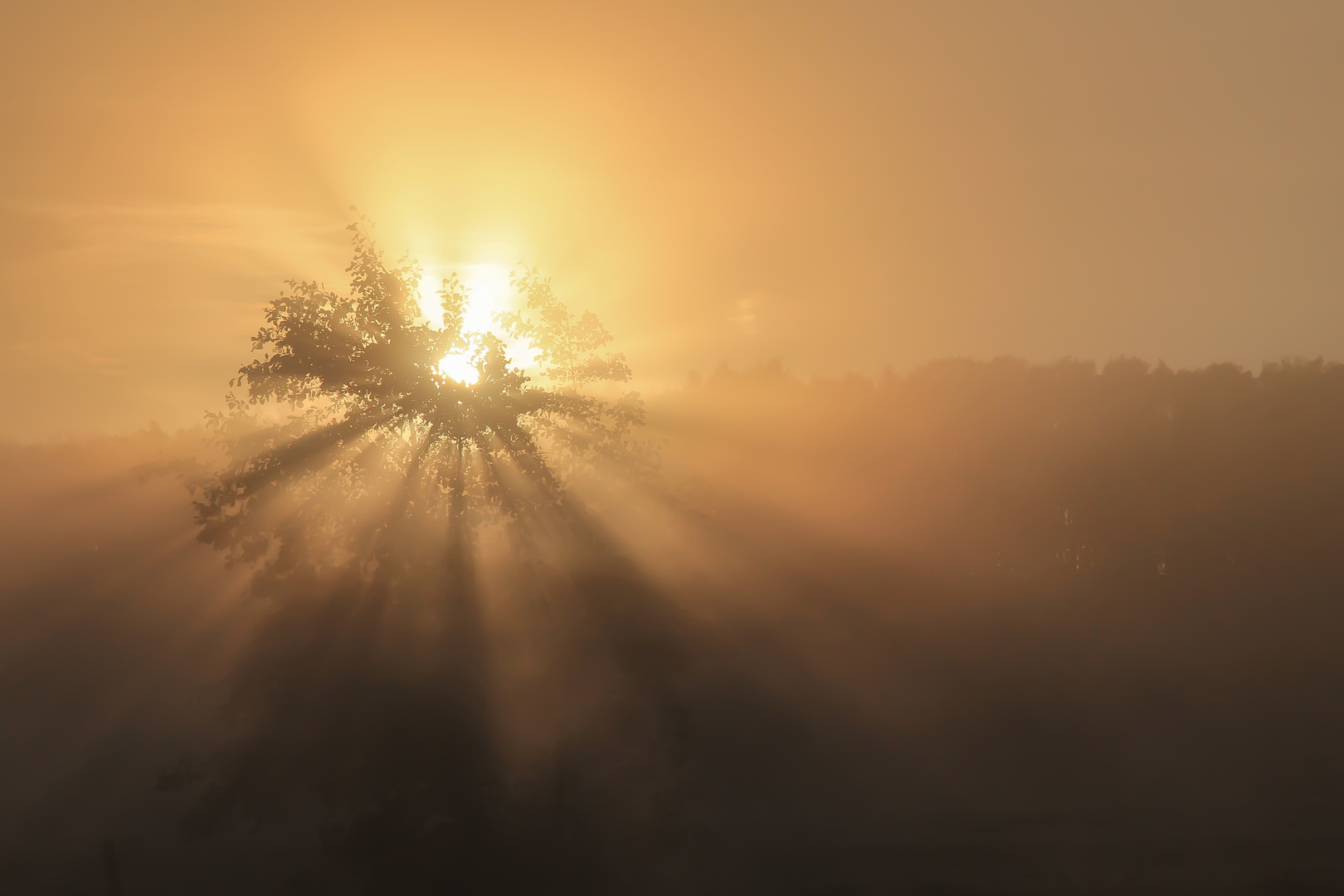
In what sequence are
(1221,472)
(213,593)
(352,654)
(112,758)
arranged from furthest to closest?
(1221,472) → (213,593) → (112,758) → (352,654)

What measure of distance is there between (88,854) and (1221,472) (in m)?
104

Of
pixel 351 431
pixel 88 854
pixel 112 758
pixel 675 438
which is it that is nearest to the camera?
pixel 351 431

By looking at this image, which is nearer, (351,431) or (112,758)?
(351,431)

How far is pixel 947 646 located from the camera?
81.4 metres

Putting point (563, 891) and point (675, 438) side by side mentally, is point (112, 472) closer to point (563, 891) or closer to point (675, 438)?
point (675, 438)

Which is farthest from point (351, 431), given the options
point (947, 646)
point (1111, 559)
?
point (1111, 559)

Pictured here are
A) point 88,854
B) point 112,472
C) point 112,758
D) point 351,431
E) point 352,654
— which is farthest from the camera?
point 112,472

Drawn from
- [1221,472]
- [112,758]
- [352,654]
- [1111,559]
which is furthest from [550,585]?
[1221,472]

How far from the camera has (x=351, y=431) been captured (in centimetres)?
4428

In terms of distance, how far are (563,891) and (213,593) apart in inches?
1948

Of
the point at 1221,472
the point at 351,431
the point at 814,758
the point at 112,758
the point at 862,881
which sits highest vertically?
the point at 1221,472

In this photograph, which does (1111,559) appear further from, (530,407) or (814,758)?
(530,407)

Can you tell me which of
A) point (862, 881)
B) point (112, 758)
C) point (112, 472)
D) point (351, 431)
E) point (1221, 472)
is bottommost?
point (862, 881)

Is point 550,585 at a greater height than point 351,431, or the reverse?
point 351,431
